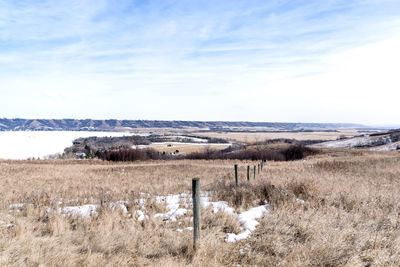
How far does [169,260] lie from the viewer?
4984 millimetres

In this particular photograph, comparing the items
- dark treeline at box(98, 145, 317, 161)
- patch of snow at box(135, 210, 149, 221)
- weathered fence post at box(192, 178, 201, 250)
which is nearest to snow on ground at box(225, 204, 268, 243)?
weathered fence post at box(192, 178, 201, 250)

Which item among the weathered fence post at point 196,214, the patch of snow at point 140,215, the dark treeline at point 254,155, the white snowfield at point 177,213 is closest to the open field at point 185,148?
the dark treeline at point 254,155

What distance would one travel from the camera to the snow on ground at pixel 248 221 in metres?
6.24

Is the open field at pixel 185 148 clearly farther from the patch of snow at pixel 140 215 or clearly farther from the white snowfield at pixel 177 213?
the patch of snow at pixel 140 215

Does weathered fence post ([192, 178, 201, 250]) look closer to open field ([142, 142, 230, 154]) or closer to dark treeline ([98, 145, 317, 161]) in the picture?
dark treeline ([98, 145, 317, 161])

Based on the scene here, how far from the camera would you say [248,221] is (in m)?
→ 7.13

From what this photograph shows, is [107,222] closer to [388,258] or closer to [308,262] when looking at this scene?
[308,262]

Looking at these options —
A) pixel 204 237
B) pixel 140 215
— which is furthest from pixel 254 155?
pixel 204 237

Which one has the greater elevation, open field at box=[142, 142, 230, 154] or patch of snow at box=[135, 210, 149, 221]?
patch of snow at box=[135, 210, 149, 221]

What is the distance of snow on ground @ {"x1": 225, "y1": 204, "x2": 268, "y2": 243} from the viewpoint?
624 centimetres

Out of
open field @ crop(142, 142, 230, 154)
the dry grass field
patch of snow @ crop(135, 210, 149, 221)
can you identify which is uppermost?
the dry grass field

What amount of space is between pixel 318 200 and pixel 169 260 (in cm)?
579

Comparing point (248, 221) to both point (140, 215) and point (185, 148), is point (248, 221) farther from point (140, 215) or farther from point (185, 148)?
point (185, 148)

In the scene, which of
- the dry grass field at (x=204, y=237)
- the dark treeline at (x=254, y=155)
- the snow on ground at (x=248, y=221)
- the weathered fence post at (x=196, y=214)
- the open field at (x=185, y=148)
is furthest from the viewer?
the open field at (x=185, y=148)
